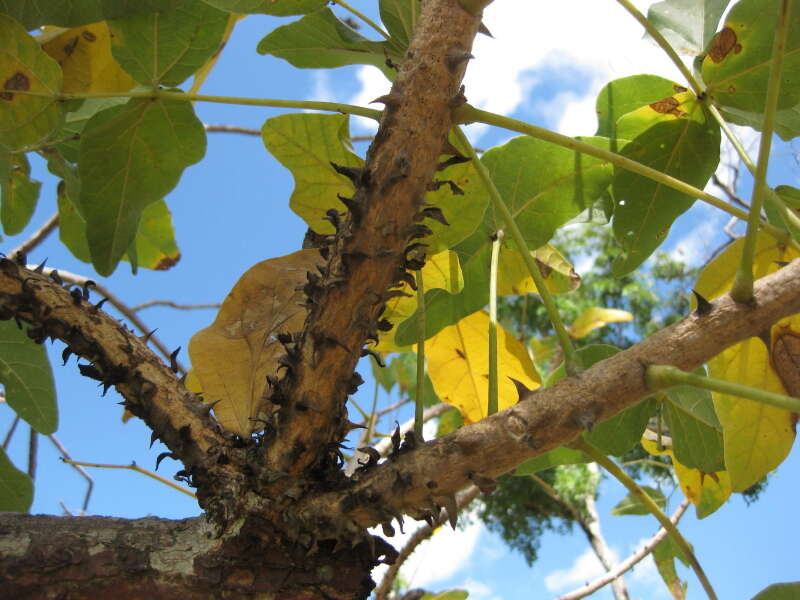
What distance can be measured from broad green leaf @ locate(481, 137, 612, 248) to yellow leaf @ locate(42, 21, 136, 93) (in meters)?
0.59

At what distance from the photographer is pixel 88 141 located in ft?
2.96

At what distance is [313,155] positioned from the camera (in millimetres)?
918

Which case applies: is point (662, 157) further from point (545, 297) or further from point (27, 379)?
point (27, 379)

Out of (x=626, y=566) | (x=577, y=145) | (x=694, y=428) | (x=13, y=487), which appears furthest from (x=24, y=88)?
(x=626, y=566)

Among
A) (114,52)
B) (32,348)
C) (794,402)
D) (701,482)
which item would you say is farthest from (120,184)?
(701,482)

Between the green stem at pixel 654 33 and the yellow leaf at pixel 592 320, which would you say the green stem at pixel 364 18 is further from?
the yellow leaf at pixel 592 320

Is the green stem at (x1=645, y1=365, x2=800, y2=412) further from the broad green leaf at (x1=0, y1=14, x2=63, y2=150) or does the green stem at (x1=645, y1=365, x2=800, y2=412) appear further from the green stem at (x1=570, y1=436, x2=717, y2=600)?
the broad green leaf at (x1=0, y1=14, x2=63, y2=150)

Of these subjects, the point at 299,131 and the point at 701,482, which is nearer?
the point at 299,131

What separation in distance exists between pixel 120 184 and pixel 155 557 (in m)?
0.54

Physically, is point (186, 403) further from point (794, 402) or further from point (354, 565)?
point (794, 402)

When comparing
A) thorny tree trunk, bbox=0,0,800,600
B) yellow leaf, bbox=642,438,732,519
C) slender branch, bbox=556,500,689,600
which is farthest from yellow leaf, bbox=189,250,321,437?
slender branch, bbox=556,500,689,600

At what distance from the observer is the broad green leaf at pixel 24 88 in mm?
842

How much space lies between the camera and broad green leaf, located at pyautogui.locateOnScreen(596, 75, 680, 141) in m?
1.03

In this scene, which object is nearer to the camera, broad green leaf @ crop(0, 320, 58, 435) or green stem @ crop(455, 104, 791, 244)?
green stem @ crop(455, 104, 791, 244)
